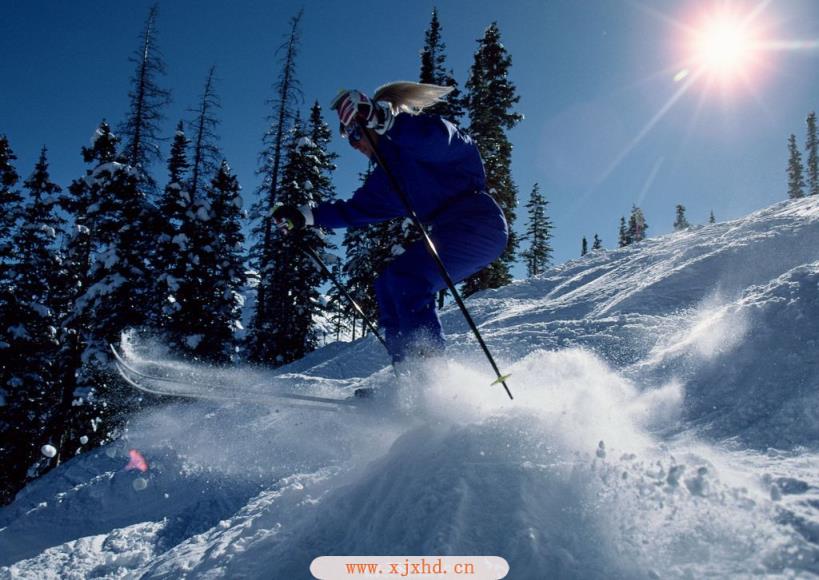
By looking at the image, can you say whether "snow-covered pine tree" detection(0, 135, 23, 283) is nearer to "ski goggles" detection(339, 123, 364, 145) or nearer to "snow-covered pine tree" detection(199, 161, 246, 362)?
"snow-covered pine tree" detection(199, 161, 246, 362)

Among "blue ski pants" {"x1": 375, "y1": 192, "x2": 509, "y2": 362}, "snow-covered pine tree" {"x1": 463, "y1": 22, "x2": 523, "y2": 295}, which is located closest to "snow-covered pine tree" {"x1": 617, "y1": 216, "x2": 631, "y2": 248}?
"snow-covered pine tree" {"x1": 463, "y1": 22, "x2": 523, "y2": 295}

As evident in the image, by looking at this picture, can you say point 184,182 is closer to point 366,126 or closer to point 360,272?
point 360,272

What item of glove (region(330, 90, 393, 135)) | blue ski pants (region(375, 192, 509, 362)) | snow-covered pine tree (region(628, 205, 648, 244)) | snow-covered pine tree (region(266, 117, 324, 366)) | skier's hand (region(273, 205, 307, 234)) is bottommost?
blue ski pants (region(375, 192, 509, 362))

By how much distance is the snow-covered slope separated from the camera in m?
1.65

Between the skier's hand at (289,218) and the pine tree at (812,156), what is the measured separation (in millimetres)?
57991

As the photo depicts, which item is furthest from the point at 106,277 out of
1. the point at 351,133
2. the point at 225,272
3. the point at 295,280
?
the point at 351,133

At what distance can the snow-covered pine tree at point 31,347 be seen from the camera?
617 inches

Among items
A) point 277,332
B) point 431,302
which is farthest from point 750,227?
point 277,332

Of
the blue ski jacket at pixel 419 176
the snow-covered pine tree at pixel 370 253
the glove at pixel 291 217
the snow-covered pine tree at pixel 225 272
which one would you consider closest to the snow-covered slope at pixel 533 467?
the blue ski jacket at pixel 419 176

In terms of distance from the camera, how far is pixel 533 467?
212cm

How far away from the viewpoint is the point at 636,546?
1582 millimetres

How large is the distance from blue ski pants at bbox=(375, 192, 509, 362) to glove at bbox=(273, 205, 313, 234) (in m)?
1.09

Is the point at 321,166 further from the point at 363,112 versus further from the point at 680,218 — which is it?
the point at 680,218

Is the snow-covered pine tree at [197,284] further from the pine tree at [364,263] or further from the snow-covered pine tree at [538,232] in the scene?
the snow-covered pine tree at [538,232]
